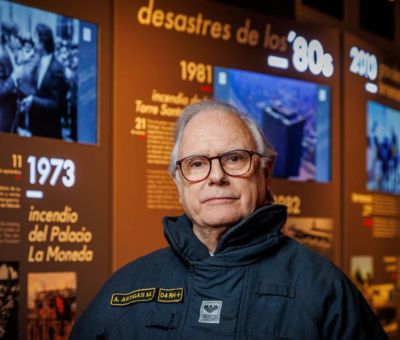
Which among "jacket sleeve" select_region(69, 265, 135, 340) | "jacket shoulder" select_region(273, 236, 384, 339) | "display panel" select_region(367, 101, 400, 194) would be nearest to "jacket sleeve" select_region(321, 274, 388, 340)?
"jacket shoulder" select_region(273, 236, 384, 339)

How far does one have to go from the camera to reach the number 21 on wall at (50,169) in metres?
2.84

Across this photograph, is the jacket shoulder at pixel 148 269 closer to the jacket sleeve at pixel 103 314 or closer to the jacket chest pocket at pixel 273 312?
the jacket sleeve at pixel 103 314

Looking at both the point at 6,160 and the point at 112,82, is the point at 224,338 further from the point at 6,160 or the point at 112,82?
the point at 112,82

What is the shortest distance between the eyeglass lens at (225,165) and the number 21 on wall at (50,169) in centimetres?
139

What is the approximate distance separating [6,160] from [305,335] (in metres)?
1.84

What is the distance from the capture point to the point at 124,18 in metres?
3.27

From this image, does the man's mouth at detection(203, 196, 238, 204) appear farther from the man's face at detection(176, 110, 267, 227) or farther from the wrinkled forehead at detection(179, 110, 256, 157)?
the wrinkled forehead at detection(179, 110, 256, 157)

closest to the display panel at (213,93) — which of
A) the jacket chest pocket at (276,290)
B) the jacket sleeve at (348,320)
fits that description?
the jacket chest pocket at (276,290)

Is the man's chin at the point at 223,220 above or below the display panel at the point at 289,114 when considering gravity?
below

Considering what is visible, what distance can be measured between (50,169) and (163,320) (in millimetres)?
1566

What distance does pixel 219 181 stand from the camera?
5.37 feet

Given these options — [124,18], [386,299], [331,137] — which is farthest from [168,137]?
[386,299]

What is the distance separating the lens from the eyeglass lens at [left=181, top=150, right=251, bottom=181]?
1.67 meters

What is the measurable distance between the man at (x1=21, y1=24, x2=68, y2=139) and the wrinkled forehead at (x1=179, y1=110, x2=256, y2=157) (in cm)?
138
